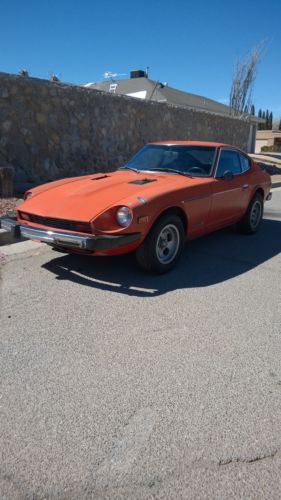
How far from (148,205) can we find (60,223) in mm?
901

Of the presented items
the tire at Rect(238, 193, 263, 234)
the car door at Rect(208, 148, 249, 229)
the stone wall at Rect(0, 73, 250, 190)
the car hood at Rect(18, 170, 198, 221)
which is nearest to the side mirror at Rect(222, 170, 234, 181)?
the car door at Rect(208, 148, 249, 229)

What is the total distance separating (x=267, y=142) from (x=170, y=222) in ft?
178

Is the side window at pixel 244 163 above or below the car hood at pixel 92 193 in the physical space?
above

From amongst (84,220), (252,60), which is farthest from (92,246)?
(252,60)

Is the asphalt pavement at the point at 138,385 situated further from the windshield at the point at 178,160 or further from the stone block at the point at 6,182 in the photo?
the stone block at the point at 6,182

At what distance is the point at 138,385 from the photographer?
8.52ft

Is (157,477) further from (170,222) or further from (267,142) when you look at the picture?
(267,142)

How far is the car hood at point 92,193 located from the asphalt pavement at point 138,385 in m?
0.72

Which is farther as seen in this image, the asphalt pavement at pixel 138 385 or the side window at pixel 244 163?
the side window at pixel 244 163

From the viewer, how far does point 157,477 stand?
1.93m

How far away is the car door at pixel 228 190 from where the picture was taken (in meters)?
5.30

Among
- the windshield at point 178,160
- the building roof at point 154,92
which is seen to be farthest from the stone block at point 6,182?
the building roof at point 154,92

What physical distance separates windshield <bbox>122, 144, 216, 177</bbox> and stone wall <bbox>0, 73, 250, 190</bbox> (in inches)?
143

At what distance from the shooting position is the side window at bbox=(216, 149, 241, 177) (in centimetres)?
551
